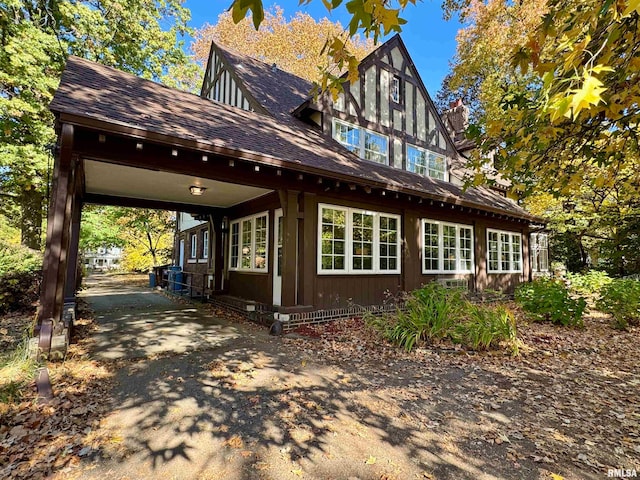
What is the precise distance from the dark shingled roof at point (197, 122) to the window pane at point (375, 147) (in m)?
0.81

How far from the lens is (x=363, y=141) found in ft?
33.0

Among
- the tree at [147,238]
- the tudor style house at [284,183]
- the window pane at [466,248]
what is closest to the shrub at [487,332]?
the tudor style house at [284,183]

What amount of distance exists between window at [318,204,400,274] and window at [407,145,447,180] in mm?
3213

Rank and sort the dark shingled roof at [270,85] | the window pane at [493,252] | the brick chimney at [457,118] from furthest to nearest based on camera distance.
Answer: the brick chimney at [457,118], the window pane at [493,252], the dark shingled roof at [270,85]

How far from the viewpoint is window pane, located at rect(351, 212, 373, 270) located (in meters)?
8.01

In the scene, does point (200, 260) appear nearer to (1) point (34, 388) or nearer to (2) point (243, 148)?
(2) point (243, 148)

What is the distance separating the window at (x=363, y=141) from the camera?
9.78m

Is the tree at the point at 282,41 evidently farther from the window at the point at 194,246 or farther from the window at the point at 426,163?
the window at the point at 194,246

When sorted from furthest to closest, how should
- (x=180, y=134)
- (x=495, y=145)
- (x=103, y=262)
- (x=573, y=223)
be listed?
1. (x=103, y=262)
2. (x=573, y=223)
3. (x=180, y=134)
4. (x=495, y=145)

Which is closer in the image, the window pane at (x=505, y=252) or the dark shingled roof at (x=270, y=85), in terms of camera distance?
the dark shingled roof at (x=270, y=85)

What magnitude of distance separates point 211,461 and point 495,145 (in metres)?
4.38

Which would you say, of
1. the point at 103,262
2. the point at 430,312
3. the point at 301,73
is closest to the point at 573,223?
the point at 430,312

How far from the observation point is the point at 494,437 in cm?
281

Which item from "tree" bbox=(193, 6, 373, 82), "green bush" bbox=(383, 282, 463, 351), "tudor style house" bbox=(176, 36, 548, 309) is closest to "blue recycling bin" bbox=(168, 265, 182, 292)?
"tudor style house" bbox=(176, 36, 548, 309)
